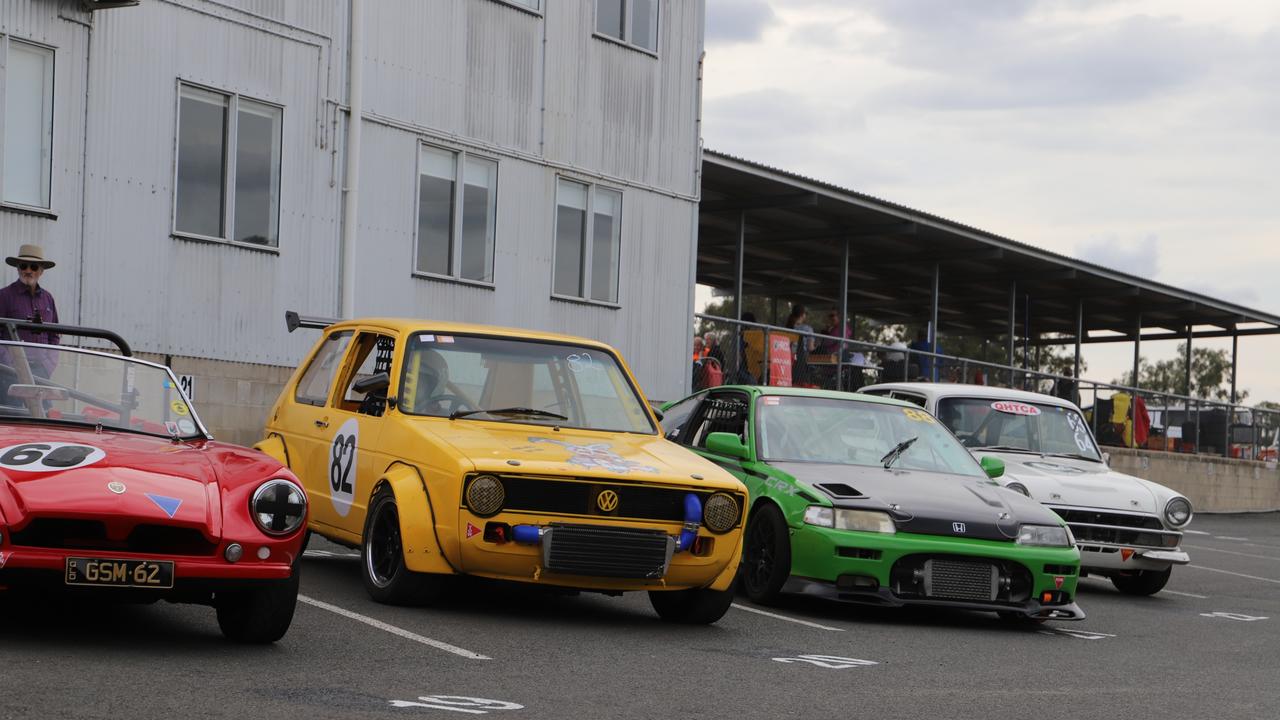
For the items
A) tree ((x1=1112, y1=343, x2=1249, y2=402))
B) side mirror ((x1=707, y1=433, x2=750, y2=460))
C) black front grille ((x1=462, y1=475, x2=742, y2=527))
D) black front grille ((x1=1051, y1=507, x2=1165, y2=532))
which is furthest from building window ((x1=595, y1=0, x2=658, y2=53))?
tree ((x1=1112, y1=343, x2=1249, y2=402))

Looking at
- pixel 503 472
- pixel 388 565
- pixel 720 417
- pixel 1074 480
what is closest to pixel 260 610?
pixel 503 472

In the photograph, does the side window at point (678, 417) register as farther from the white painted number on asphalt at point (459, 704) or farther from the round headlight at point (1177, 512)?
the white painted number on asphalt at point (459, 704)

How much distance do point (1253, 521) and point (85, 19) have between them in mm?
24143

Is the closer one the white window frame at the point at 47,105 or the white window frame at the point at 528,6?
the white window frame at the point at 47,105

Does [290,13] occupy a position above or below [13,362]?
above

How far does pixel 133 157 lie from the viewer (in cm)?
1486

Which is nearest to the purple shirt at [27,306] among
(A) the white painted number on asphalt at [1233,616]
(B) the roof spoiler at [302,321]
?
(B) the roof spoiler at [302,321]

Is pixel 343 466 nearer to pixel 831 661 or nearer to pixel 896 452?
pixel 831 661

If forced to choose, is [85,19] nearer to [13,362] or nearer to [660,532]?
[13,362]

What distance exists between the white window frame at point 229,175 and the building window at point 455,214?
2.05 metres

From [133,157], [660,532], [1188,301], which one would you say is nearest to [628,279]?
[133,157]

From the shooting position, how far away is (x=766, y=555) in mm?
10367

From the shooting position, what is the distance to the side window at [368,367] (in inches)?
377

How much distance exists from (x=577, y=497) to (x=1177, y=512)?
6.51m
